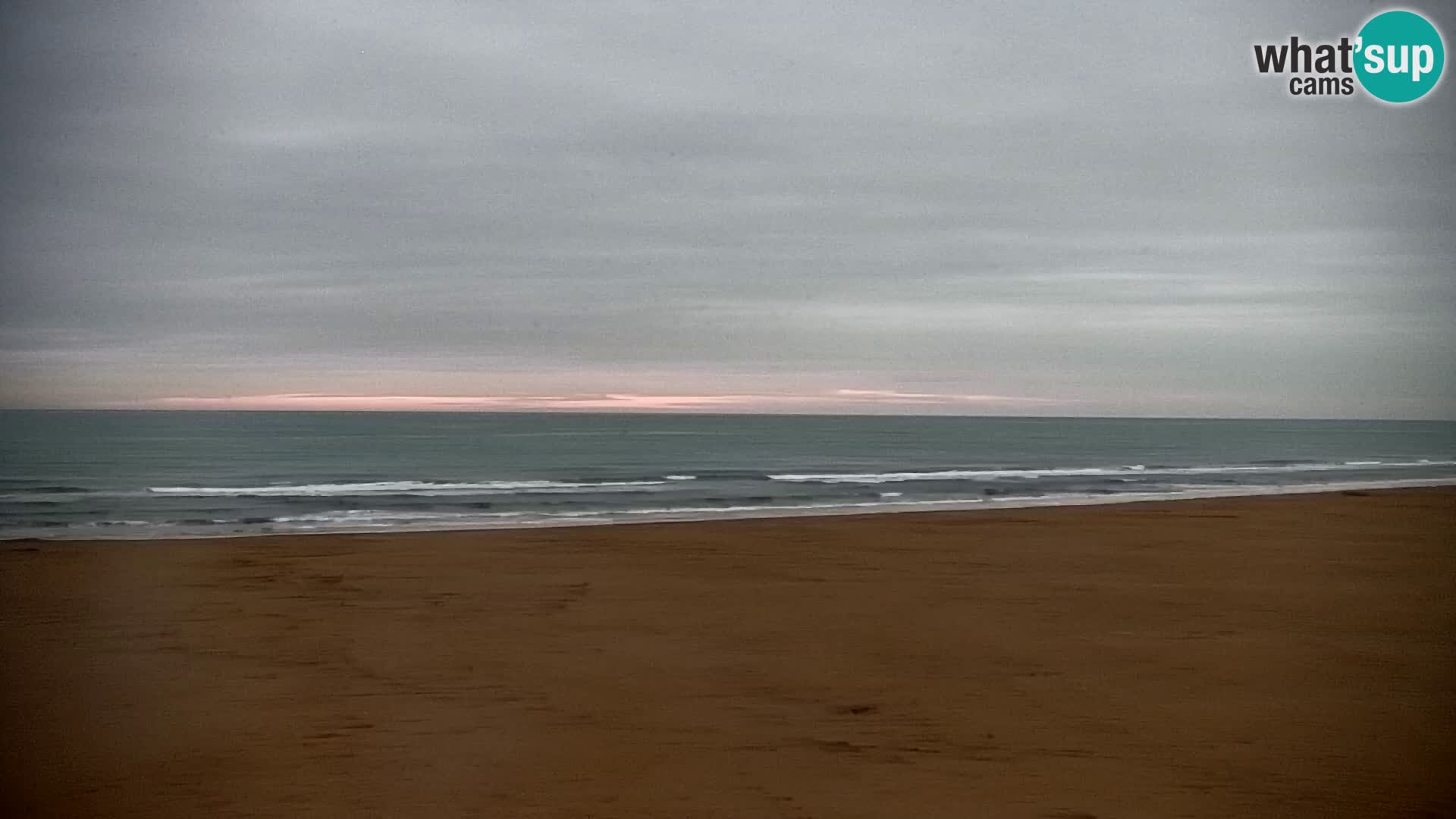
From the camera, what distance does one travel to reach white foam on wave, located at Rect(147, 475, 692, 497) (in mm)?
11438

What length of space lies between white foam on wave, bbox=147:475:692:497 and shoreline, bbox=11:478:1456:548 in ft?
10.9

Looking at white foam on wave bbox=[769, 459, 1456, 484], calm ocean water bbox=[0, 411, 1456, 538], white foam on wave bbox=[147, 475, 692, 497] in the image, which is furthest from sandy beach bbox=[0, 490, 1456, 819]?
white foam on wave bbox=[769, 459, 1456, 484]

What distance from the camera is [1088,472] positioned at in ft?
54.3

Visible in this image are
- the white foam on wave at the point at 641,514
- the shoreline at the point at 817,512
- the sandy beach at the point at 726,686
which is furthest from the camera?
the white foam on wave at the point at 641,514

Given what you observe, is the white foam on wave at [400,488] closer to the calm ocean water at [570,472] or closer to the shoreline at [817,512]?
the calm ocean water at [570,472]

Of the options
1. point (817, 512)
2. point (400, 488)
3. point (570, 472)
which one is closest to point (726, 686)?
point (817, 512)

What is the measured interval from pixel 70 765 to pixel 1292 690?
13.9ft

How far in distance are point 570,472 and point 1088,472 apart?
353 inches

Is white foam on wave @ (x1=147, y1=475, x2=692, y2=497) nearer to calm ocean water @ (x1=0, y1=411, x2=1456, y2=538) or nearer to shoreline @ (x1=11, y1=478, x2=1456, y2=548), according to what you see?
calm ocean water @ (x1=0, y1=411, x2=1456, y2=538)

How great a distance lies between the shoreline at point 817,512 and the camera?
298 inches

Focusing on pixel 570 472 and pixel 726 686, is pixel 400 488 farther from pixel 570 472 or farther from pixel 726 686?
pixel 726 686

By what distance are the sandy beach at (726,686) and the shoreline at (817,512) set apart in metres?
1.40

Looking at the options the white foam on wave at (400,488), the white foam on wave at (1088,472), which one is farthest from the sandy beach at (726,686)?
the white foam on wave at (1088,472)

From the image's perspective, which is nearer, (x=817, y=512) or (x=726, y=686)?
(x=726, y=686)
